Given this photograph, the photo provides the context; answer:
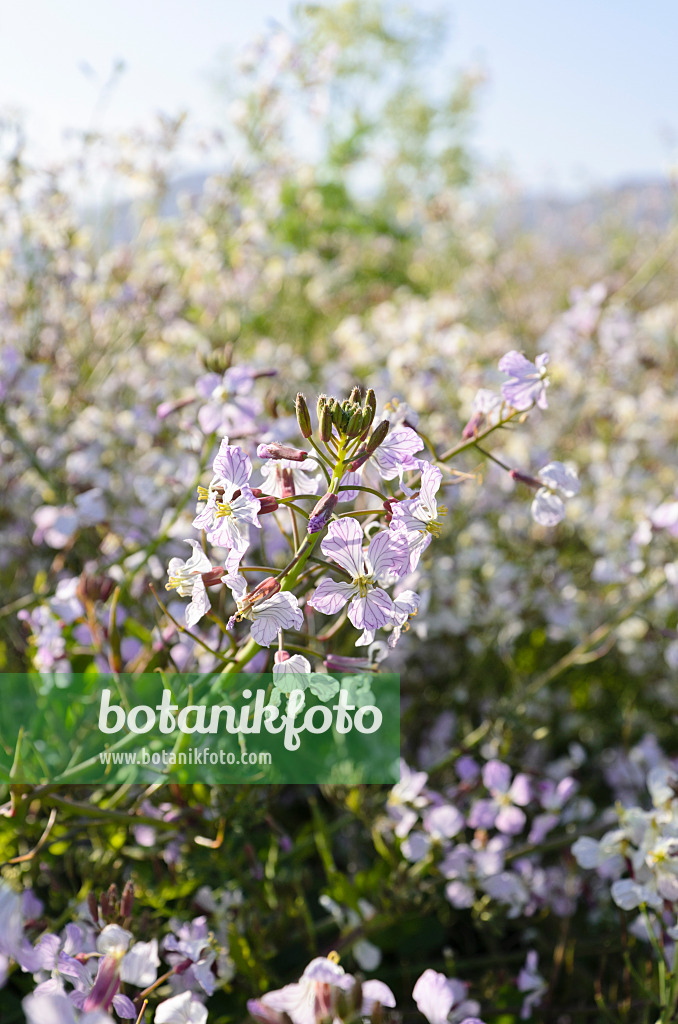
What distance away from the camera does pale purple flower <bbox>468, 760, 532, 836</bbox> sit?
1.19m

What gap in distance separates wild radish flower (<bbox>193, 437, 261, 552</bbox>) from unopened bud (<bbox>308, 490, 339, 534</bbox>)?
2.0 inches

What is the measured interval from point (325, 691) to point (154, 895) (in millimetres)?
623

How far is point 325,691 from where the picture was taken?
Answer: 0.69 metres

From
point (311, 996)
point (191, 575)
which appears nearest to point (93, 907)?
point (311, 996)

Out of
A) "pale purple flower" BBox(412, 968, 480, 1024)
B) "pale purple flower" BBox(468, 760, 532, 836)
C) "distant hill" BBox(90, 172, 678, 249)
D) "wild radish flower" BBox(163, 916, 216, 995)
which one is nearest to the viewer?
"pale purple flower" BBox(412, 968, 480, 1024)

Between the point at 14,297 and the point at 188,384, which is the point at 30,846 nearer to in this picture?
the point at 188,384

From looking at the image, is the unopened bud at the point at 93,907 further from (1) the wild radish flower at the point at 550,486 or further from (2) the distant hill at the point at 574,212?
(2) the distant hill at the point at 574,212

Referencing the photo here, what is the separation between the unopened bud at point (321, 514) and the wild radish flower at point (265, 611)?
0.21 ft

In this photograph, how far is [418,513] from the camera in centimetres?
67

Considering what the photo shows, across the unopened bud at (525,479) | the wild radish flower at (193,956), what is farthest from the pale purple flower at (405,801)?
the unopened bud at (525,479)

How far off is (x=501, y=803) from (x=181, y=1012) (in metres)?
0.64

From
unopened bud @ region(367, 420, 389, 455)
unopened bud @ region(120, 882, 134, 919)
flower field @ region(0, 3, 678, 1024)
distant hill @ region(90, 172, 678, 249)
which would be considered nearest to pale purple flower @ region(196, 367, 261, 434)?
flower field @ region(0, 3, 678, 1024)

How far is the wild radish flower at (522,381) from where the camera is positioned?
2.87ft

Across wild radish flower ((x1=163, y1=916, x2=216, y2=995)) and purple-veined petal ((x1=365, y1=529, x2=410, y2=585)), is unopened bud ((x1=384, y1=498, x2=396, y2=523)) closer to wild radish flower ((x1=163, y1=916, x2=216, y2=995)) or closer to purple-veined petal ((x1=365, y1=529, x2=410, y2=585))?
purple-veined petal ((x1=365, y1=529, x2=410, y2=585))
